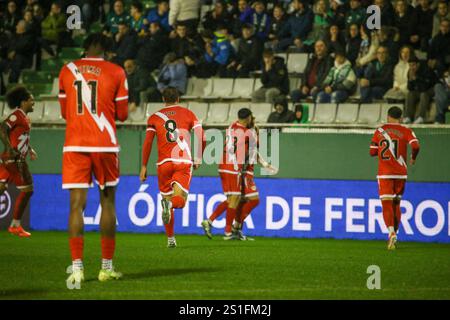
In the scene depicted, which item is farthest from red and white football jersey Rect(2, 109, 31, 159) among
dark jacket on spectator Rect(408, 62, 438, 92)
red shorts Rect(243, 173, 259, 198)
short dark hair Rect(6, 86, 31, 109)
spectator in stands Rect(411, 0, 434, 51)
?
spectator in stands Rect(411, 0, 434, 51)

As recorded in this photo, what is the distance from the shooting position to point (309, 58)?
66.8ft

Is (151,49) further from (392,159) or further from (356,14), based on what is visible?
(392,159)

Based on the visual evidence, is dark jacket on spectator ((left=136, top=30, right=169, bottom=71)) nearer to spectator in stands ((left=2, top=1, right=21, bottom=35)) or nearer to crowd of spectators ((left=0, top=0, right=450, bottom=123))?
crowd of spectators ((left=0, top=0, right=450, bottom=123))

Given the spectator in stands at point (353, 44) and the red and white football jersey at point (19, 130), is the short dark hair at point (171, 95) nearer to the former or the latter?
the red and white football jersey at point (19, 130)

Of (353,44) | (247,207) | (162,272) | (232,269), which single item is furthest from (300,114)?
(162,272)

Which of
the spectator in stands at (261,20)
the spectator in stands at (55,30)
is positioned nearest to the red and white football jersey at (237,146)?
the spectator in stands at (261,20)

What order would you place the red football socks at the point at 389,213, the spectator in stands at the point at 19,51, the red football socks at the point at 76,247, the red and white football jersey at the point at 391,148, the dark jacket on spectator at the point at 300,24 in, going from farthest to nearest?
the spectator in stands at the point at 19,51 < the dark jacket on spectator at the point at 300,24 < the red and white football jersey at the point at 391,148 < the red football socks at the point at 389,213 < the red football socks at the point at 76,247

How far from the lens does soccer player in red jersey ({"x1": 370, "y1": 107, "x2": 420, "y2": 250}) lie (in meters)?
15.3

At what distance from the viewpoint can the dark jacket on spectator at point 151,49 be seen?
71.5 feet

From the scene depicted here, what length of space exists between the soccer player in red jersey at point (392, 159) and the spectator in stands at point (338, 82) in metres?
3.86

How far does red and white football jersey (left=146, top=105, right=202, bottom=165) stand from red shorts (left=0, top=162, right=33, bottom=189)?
3.49 meters

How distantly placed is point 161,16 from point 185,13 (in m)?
0.83
